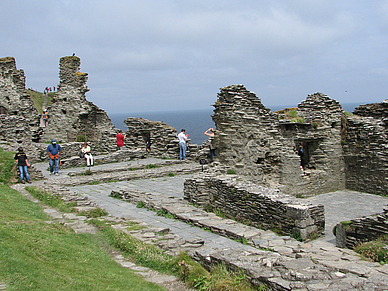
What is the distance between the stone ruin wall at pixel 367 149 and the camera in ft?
62.9

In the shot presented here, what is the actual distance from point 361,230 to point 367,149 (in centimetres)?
1242

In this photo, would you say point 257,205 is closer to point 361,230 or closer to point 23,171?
point 361,230

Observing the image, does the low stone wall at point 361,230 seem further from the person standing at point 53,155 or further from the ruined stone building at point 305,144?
the person standing at point 53,155

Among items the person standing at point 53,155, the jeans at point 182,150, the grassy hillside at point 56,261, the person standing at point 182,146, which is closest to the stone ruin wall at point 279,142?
the person standing at point 182,146

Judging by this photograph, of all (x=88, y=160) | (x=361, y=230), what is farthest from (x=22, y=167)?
(x=361, y=230)

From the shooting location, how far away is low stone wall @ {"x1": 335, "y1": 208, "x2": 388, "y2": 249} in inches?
340

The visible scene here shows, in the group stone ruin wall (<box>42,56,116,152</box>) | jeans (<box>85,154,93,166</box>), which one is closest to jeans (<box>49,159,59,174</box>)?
jeans (<box>85,154,93,166</box>)

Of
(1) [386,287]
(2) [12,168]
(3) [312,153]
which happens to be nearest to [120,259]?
(1) [386,287]

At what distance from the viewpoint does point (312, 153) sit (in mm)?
21125

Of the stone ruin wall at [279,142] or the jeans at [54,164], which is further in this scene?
the jeans at [54,164]

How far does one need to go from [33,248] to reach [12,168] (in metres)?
13.1

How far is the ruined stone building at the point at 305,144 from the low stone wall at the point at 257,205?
5.54 meters

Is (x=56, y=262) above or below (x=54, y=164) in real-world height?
below

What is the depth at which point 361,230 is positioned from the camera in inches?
355
